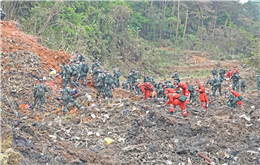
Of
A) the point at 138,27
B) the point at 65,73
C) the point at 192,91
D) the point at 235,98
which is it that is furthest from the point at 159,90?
the point at 138,27

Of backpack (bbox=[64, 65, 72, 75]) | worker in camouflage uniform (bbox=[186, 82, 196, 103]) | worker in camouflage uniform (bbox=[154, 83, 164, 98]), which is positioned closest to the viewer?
worker in camouflage uniform (bbox=[186, 82, 196, 103])

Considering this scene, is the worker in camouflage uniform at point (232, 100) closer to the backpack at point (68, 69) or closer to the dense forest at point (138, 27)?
the backpack at point (68, 69)

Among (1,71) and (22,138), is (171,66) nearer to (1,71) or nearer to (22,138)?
(1,71)

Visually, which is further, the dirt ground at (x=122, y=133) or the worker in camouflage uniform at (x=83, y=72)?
the worker in camouflage uniform at (x=83, y=72)

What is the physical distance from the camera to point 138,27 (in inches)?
1446

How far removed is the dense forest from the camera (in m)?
20.7

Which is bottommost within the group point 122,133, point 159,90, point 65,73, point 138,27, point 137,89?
point 137,89

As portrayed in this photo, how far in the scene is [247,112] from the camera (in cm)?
902

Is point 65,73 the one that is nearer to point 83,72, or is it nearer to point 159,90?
point 83,72

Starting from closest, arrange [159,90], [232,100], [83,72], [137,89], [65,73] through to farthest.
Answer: [232,100] → [65,73] → [83,72] → [159,90] → [137,89]

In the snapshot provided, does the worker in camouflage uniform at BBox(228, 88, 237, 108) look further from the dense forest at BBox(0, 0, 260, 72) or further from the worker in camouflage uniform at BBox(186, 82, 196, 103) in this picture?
the dense forest at BBox(0, 0, 260, 72)

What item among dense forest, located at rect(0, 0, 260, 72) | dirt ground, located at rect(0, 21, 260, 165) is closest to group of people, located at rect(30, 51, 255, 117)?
dirt ground, located at rect(0, 21, 260, 165)

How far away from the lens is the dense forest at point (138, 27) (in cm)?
2074

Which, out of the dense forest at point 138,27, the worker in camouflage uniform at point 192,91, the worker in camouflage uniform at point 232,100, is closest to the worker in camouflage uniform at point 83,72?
the dense forest at point 138,27
